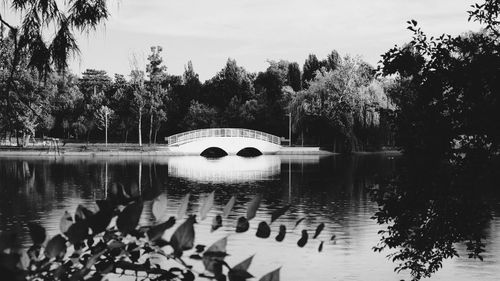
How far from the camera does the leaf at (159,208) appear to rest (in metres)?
1.71

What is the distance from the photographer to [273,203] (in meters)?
25.3

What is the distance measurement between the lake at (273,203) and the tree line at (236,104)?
7221 millimetres

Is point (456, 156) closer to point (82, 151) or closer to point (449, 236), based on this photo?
point (449, 236)

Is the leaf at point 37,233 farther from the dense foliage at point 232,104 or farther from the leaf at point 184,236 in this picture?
the dense foliage at point 232,104

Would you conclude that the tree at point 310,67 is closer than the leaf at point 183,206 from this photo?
No

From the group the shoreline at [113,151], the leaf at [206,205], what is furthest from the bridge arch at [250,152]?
the leaf at [206,205]

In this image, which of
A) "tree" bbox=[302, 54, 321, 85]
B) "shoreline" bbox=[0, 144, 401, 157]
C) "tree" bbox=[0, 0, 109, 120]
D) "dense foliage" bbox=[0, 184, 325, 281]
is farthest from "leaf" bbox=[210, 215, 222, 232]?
"tree" bbox=[302, 54, 321, 85]

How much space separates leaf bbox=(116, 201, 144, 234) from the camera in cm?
153

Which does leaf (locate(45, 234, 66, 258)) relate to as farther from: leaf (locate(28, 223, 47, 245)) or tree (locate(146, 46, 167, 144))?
tree (locate(146, 46, 167, 144))

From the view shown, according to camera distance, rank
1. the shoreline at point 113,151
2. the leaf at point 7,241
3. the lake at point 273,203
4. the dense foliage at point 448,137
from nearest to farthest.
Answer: the leaf at point 7,241 → the dense foliage at point 448,137 → the lake at point 273,203 → the shoreline at point 113,151

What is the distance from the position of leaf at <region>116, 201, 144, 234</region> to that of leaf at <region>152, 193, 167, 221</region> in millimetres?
138

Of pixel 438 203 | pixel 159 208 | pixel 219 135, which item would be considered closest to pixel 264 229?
pixel 159 208

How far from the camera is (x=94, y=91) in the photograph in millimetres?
73312

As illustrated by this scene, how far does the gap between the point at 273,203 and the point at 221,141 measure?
122 ft
